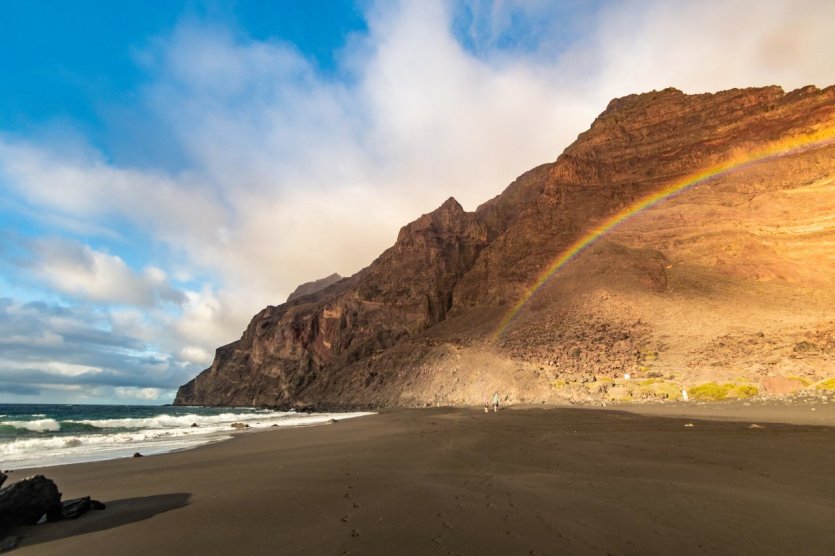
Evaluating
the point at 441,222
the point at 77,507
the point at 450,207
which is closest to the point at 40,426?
the point at 77,507

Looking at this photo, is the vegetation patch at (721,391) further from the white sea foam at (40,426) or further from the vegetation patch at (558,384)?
the white sea foam at (40,426)

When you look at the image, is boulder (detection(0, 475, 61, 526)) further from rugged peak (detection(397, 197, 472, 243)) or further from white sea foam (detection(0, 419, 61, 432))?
rugged peak (detection(397, 197, 472, 243))

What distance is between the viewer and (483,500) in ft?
27.5

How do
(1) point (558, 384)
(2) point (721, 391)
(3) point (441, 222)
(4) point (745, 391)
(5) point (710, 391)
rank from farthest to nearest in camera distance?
(3) point (441, 222), (1) point (558, 384), (5) point (710, 391), (2) point (721, 391), (4) point (745, 391)

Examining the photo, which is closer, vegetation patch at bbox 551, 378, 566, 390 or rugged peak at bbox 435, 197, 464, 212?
vegetation patch at bbox 551, 378, 566, 390

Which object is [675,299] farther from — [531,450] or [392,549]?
[392,549]

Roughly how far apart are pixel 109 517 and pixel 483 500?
7.80 metres

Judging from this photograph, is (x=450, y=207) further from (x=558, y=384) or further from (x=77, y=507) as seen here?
(x=77, y=507)

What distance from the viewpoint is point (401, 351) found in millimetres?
73125

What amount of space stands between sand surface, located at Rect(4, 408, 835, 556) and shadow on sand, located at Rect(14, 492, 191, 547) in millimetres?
51

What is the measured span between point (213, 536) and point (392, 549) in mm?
3252

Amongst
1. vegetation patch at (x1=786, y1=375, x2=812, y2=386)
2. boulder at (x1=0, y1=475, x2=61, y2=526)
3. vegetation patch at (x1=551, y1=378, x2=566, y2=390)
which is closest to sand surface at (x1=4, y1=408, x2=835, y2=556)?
boulder at (x1=0, y1=475, x2=61, y2=526)

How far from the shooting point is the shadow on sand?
7.61m

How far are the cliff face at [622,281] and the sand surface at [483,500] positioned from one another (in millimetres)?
25543
